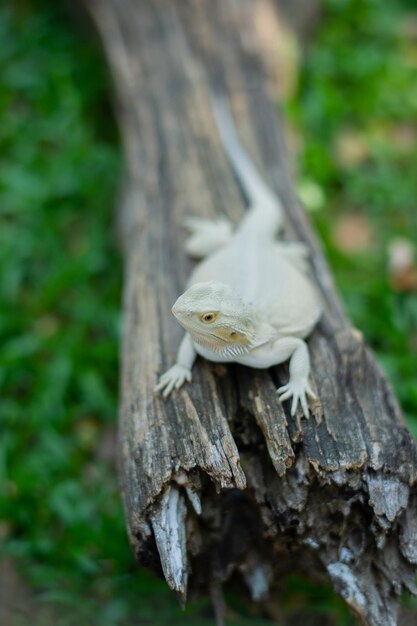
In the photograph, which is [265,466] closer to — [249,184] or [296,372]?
[296,372]

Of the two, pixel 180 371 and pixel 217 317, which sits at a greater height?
pixel 217 317

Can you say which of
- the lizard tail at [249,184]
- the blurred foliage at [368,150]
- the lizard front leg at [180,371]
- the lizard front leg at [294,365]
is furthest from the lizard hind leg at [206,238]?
the blurred foliage at [368,150]

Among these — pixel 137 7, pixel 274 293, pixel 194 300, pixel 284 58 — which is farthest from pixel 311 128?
pixel 194 300

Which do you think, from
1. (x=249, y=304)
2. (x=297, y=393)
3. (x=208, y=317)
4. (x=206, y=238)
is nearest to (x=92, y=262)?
(x=206, y=238)

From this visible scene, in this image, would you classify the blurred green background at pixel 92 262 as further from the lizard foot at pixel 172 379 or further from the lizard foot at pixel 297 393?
the lizard foot at pixel 297 393

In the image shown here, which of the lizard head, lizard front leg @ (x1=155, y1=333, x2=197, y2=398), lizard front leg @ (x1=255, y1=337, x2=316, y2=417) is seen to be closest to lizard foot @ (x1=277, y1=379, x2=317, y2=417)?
lizard front leg @ (x1=255, y1=337, x2=316, y2=417)
